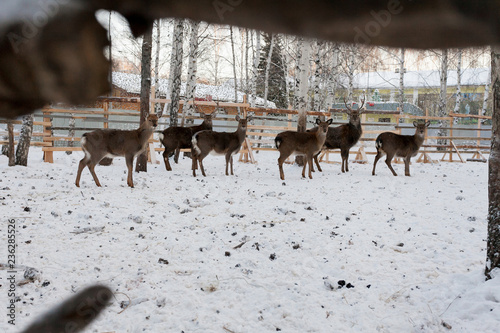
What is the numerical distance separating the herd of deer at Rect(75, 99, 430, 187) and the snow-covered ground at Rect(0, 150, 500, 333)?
0.93 m

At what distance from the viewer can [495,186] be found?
3.30 meters

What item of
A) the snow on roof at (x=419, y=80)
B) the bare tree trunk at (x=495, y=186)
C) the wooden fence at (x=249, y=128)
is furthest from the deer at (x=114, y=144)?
the snow on roof at (x=419, y=80)

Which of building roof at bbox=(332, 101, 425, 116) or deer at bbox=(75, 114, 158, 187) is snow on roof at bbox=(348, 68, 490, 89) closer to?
building roof at bbox=(332, 101, 425, 116)

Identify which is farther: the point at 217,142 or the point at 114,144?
the point at 217,142

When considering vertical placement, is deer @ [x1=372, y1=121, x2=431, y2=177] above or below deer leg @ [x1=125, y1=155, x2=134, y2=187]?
above

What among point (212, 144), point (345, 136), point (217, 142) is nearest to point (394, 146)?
point (345, 136)

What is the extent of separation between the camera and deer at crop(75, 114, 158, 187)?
7.34 metres

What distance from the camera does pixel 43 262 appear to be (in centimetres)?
349

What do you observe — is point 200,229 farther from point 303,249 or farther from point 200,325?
point 200,325

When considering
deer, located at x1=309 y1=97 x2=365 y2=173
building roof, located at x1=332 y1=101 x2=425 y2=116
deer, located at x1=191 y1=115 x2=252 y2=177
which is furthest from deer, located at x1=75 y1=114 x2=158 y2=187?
building roof, located at x1=332 y1=101 x2=425 y2=116

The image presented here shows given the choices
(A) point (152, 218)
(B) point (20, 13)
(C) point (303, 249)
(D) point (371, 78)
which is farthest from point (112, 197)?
(D) point (371, 78)

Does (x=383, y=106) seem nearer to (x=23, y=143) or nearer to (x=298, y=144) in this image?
(x=298, y=144)

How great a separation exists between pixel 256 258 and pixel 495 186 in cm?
212

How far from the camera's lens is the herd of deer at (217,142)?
24.6 feet
